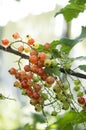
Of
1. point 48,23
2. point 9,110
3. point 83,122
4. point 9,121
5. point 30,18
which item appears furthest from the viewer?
point 30,18

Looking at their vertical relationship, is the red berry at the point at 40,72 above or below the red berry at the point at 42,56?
below

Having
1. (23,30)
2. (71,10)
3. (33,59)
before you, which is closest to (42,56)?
(33,59)

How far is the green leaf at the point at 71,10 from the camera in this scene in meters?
1.48

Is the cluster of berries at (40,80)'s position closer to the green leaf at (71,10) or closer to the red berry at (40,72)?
the red berry at (40,72)

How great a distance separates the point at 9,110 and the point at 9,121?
87 cm

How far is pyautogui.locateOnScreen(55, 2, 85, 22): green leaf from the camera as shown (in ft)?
4.87

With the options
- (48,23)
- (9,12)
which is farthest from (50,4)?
(48,23)

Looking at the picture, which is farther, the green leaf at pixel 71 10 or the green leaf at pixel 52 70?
the green leaf at pixel 71 10

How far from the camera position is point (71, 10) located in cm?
153

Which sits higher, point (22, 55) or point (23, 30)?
point (23, 30)

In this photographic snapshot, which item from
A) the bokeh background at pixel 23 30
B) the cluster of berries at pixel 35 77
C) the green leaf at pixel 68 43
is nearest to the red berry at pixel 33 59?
the cluster of berries at pixel 35 77

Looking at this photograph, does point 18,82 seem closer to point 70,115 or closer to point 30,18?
point 70,115

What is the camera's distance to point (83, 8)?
1.48 meters

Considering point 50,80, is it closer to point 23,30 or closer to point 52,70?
point 52,70
